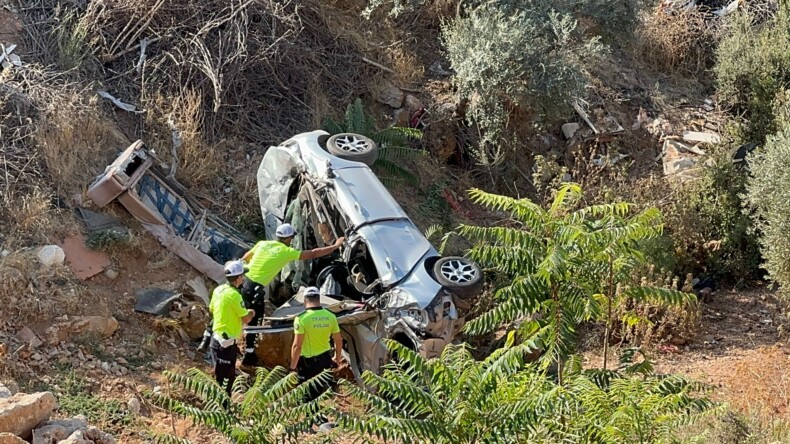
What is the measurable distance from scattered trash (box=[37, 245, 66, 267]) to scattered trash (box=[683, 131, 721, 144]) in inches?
377

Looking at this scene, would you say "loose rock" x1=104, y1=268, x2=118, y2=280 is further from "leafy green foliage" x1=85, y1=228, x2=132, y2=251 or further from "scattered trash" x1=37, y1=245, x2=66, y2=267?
"scattered trash" x1=37, y1=245, x2=66, y2=267

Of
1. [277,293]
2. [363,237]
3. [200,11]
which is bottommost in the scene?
[277,293]

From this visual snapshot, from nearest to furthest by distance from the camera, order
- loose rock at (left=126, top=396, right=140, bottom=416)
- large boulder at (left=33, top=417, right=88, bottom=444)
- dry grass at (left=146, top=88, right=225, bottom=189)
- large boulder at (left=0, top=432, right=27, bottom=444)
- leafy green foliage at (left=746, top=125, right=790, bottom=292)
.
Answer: large boulder at (left=0, top=432, right=27, bottom=444), large boulder at (left=33, top=417, right=88, bottom=444), loose rock at (left=126, top=396, right=140, bottom=416), leafy green foliage at (left=746, top=125, right=790, bottom=292), dry grass at (left=146, top=88, right=225, bottom=189)

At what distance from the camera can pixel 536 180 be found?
12.3 m

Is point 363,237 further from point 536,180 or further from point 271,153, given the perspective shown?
point 536,180

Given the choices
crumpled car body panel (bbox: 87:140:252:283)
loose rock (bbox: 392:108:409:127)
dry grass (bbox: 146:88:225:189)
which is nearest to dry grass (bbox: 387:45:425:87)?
loose rock (bbox: 392:108:409:127)

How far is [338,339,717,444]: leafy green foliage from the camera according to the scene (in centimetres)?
497

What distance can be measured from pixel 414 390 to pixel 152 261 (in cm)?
630

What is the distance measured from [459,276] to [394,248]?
72 cm

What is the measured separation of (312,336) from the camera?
27.4ft

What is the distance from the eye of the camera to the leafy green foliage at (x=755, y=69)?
1380 cm

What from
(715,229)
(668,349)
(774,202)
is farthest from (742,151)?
(668,349)

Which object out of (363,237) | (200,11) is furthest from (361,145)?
(200,11)

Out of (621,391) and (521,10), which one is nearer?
(621,391)
